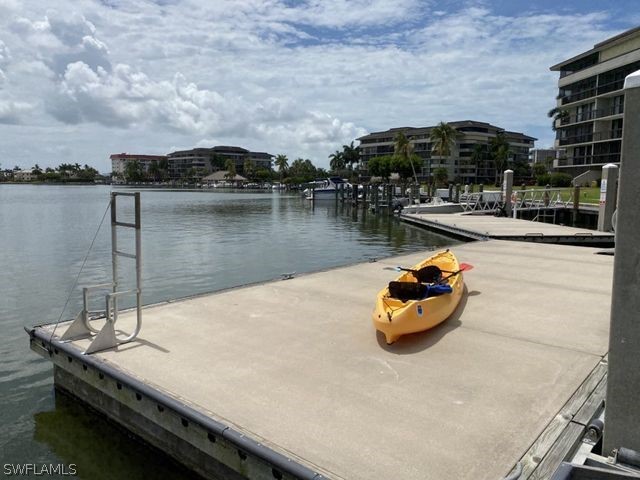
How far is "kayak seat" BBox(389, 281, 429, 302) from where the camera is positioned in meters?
8.36

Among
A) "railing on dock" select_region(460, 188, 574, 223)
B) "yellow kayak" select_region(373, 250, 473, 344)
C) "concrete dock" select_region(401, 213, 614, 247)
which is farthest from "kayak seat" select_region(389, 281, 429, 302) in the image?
"railing on dock" select_region(460, 188, 574, 223)

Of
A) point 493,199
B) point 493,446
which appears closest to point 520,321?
point 493,446

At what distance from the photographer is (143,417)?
6.28 meters

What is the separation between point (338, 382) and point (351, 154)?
147334 mm

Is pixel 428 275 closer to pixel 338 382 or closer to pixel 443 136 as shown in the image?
pixel 338 382

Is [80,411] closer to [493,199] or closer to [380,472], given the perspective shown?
[380,472]

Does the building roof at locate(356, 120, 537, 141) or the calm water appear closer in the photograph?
the calm water

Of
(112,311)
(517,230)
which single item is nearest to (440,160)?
(517,230)

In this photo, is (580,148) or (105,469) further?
(580,148)

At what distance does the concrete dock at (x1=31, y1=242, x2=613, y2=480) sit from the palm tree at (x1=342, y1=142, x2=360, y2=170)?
141836 millimetres

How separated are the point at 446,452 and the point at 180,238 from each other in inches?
1033

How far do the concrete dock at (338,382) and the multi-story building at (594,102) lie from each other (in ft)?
170

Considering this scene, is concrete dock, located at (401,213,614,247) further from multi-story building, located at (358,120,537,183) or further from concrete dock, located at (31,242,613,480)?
multi-story building, located at (358,120,537,183)

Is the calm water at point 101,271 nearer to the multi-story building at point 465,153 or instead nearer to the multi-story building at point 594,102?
the multi-story building at point 594,102
